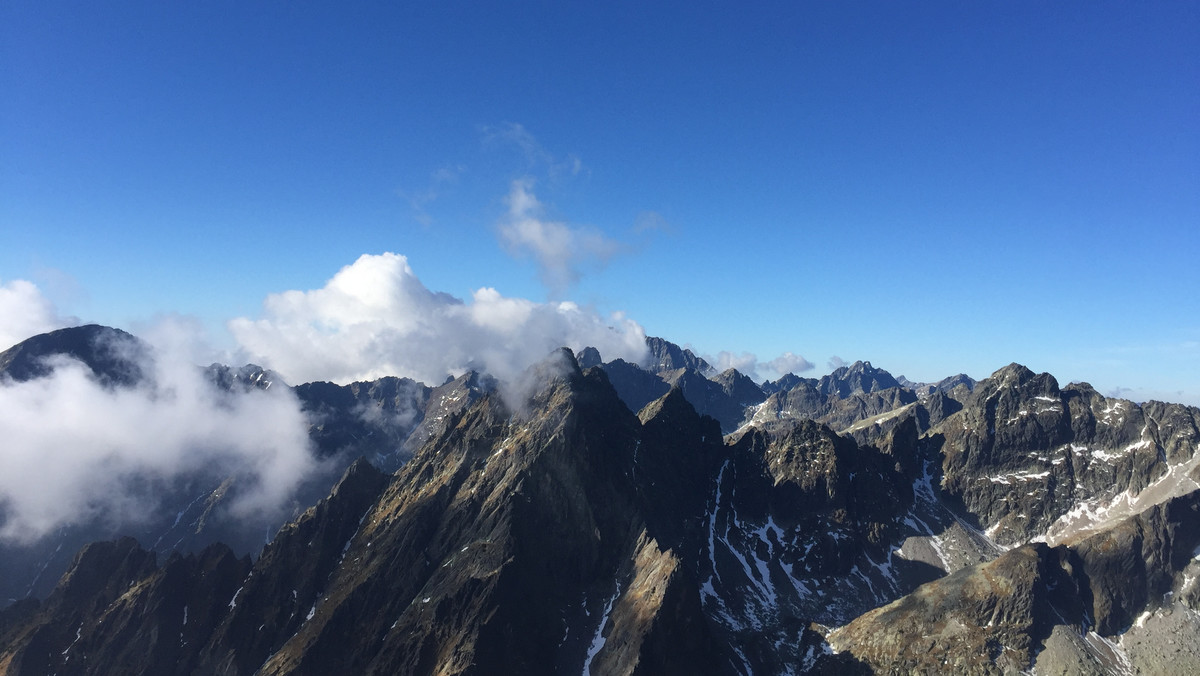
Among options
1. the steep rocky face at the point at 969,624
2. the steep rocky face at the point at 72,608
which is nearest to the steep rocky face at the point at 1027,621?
the steep rocky face at the point at 969,624

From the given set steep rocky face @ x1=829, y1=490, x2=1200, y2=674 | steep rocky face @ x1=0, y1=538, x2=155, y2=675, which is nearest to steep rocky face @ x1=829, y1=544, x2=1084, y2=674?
steep rocky face @ x1=829, y1=490, x2=1200, y2=674

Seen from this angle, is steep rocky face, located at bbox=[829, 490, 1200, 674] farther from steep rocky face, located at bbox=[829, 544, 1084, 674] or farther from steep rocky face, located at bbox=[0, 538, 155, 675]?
steep rocky face, located at bbox=[0, 538, 155, 675]

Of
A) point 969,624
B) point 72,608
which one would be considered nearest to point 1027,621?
point 969,624

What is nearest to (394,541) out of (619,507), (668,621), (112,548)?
(619,507)

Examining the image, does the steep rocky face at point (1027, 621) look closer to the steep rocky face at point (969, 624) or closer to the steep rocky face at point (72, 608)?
the steep rocky face at point (969, 624)

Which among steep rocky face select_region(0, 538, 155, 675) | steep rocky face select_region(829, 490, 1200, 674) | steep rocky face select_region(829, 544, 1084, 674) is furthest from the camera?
steep rocky face select_region(0, 538, 155, 675)

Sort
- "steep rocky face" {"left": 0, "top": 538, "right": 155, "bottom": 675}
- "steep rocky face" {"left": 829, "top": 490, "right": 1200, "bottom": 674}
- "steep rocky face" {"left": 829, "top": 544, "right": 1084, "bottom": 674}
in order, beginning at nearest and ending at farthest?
"steep rocky face" {"left": 829, "top": 544, "right": 1084, "bottom": 674} → "steep rocky face" {"left": 829, "top": 490, "right": 1200, "bottom": 674} → "steep rocky face" {"left": 0, "top": 538, "right": 155, "bottom": 675}

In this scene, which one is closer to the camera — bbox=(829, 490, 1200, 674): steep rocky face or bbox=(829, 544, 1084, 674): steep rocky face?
bbox=(829, 544, 1084, 674): steep rocky face

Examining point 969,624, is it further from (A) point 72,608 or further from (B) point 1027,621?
(A) point 72,608

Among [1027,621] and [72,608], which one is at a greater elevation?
[1027,621]

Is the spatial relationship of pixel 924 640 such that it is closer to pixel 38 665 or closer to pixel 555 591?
pixel 555 591

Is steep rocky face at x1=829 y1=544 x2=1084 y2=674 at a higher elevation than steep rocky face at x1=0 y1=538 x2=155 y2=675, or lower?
higher
